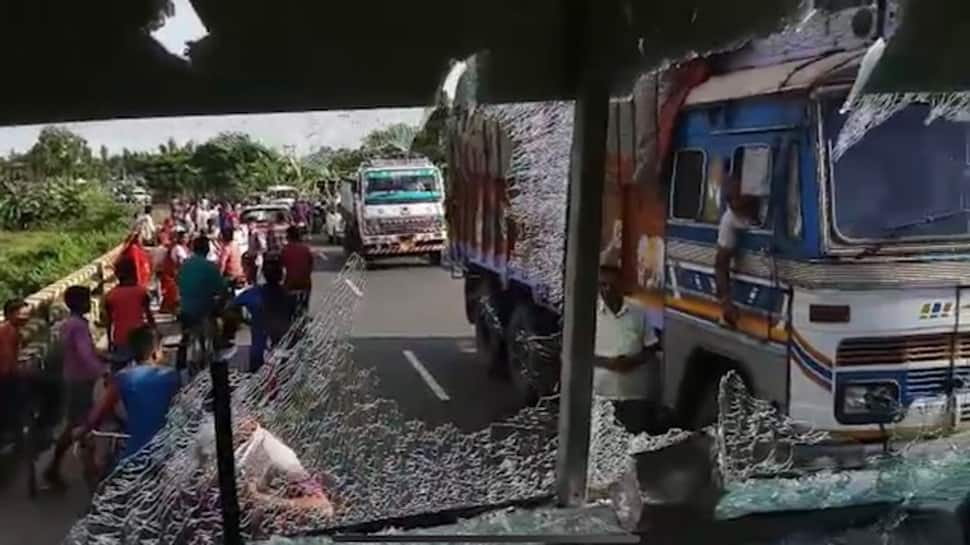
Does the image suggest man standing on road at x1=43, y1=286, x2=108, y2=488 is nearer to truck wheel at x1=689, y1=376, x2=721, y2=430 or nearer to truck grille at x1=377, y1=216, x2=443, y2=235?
truck grille at x1=377, y1=216, x2=443, y2=235

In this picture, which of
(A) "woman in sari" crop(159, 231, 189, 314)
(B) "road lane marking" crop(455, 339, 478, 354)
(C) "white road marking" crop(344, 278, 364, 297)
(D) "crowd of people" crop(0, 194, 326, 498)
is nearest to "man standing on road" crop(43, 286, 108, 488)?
(D) "crowd of people" crop(0, 194, 326, 498)

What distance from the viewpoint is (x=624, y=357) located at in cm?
279

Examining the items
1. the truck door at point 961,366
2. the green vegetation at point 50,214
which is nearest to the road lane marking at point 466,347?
the green vegetation at point 50,214

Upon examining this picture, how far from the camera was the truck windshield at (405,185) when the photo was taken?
2578 mm

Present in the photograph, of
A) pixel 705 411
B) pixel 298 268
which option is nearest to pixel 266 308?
pixel 298 268

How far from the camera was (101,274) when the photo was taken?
7.40ft

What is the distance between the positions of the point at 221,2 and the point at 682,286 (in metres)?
1.17

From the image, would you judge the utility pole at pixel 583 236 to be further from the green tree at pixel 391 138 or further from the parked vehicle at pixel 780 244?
the green tree at pixel 391 138

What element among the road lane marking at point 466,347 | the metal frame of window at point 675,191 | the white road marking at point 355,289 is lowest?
the road lane marking at point 466,347

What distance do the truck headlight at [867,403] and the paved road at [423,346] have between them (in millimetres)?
739

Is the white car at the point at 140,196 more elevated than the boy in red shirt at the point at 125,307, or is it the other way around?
the white car at the point at 140,196

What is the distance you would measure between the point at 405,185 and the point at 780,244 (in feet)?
2.73

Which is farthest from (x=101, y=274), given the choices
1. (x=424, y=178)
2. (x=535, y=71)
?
(x=535, y=71)

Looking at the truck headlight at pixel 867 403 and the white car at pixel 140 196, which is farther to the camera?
the truck headlight at pixel 867 403
